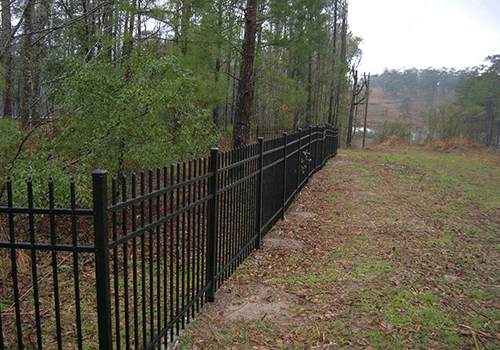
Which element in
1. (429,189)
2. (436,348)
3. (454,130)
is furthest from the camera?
(454,130)

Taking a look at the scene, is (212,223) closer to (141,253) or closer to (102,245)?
(141,253)

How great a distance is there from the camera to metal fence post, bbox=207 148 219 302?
14.3 ft

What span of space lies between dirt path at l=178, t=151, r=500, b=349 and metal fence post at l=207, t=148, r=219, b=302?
0.30 meters

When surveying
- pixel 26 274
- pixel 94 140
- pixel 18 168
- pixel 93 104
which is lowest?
pixel 26 274

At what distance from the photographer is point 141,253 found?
10.3 ft

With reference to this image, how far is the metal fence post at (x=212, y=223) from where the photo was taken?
4.37m

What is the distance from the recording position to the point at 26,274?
656 centimetres

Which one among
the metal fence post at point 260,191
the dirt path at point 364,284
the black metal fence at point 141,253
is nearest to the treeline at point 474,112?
the dirt path at point 364,284

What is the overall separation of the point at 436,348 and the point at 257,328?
1692 millimetres

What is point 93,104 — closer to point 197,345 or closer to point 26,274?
point 26,274

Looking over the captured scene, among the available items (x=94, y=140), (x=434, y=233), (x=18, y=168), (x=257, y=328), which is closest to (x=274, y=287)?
(x=257, y=328)

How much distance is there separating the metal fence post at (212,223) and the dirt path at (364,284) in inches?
11.8

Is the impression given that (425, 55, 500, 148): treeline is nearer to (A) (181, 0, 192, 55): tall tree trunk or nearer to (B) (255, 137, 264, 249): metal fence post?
(A) (181, 0, 192, 55): tall tree trunk

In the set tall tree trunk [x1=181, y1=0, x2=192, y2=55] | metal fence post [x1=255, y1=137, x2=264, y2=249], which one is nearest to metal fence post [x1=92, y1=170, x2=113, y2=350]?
metal fence post [x1=255, y1=137, x2=264, y2=249]
